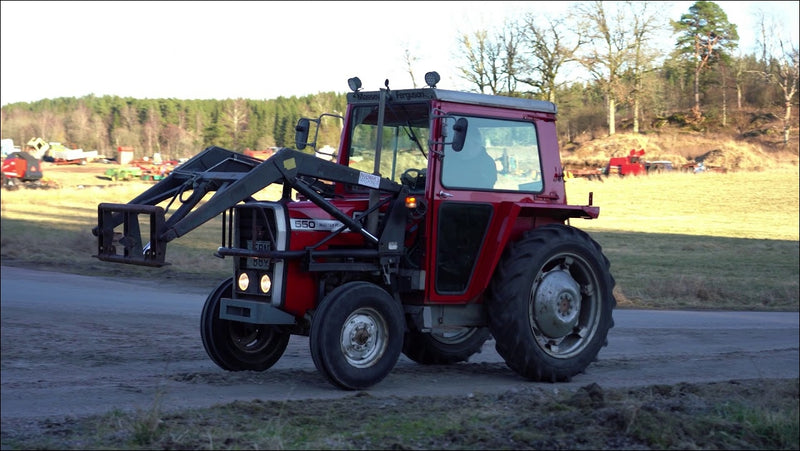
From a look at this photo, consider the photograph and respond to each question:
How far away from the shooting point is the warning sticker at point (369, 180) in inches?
313

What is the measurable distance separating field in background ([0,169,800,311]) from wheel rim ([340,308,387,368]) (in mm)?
3037

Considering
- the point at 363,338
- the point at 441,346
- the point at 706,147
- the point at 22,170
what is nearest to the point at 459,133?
the point at 363,338

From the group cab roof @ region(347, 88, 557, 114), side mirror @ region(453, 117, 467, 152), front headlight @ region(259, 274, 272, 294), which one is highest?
cab roof @ region(347, 88, 557, 114)

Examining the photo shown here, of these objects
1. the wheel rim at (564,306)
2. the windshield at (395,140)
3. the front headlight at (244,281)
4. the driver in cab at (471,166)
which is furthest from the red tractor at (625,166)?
the front headlight at (244,281)

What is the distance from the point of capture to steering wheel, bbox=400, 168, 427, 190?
854 centimetres

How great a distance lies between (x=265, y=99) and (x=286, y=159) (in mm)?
90026

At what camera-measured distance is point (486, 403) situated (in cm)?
705

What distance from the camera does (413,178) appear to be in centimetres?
860

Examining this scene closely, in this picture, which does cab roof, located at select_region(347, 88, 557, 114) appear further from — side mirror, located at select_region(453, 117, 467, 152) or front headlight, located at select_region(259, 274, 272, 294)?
front headlight, located at select_region(259, 274, 272, 294)

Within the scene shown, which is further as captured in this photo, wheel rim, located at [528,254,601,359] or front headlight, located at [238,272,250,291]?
wheel rim, located at [528,254,601,359]

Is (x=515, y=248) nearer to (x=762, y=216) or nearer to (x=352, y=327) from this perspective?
(x=352, y=327)

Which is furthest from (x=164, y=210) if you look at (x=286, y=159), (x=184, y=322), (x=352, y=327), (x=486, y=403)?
(x=184, y=322)

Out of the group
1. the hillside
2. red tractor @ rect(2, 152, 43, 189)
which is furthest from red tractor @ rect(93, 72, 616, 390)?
red tractor @ rect(2, 152, 43, 189)

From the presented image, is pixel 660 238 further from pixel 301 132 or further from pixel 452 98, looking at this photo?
pixel 452 98
